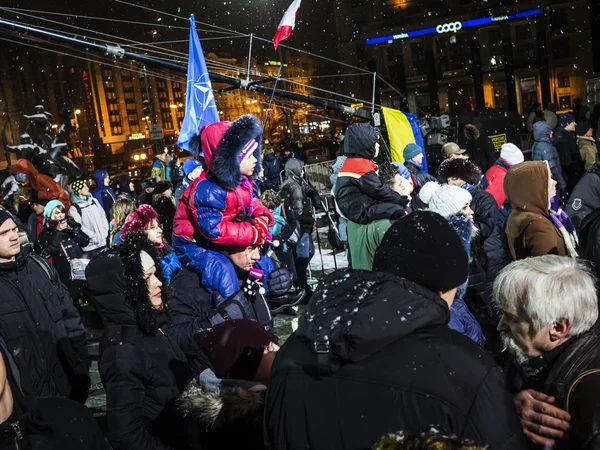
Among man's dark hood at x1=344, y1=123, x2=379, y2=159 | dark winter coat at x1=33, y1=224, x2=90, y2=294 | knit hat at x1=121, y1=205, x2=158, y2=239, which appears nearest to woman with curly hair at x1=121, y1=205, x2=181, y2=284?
knit hat at x1=121, y1=205, x2=158, y2=239

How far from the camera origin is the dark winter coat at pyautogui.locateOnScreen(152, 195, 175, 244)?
8.70 m

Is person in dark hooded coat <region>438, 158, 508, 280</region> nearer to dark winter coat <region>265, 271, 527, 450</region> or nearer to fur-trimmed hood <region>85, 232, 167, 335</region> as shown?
fur-trimmed hood <region>85, 232, 167, 335</region>

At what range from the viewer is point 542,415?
6.28ft

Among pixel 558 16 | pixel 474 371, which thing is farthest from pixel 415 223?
pixel 558 16

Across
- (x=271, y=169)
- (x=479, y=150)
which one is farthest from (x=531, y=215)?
(x=271, y=169)

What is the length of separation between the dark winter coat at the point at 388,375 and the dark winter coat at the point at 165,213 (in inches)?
290

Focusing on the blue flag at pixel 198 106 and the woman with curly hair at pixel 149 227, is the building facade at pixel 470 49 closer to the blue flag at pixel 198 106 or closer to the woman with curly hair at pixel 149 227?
the blue flag at pixel 198 106

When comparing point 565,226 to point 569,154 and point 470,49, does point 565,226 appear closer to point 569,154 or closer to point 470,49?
point 569,154

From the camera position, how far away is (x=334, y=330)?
5.00 feet

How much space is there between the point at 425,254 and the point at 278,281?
3.05 metres

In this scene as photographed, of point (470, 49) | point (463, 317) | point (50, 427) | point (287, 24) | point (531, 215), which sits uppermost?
point (470, 49)

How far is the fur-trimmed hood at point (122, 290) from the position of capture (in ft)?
9.33

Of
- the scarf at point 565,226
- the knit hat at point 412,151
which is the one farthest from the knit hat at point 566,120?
the scarf at point 565,226

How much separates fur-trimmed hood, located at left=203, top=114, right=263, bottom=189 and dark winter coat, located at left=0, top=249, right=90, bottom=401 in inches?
59.6
